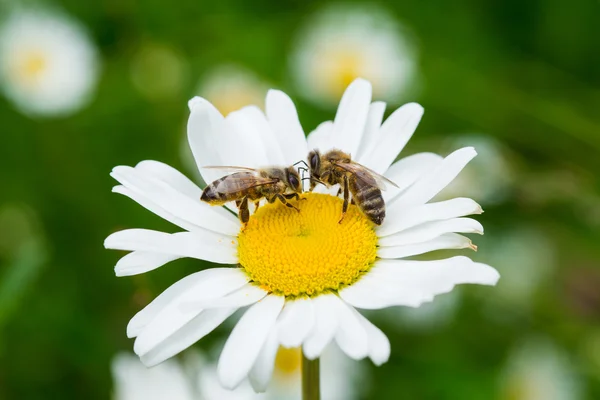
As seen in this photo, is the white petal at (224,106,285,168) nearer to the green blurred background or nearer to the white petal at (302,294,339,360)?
the white petal at (302,294,339,360)

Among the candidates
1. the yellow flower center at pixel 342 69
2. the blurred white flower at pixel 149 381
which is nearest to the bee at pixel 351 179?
the blurred white flower at pixel 149 381

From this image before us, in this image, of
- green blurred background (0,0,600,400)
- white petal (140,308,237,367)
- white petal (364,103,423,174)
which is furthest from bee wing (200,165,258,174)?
green blurred background (0,0,600,400)

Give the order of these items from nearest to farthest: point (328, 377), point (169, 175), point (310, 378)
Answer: point (310, 378) → point (169, 175) → point (328, 377)

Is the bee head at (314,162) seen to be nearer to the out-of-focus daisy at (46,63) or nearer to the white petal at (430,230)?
the white petal at (430,230)

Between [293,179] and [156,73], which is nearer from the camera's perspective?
[293,179]

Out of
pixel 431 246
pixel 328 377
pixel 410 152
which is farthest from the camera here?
pixel 410 152

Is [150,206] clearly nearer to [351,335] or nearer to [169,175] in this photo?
[169,175]

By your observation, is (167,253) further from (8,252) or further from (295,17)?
(295,17)

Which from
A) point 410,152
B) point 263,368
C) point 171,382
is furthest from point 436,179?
point 410,152
